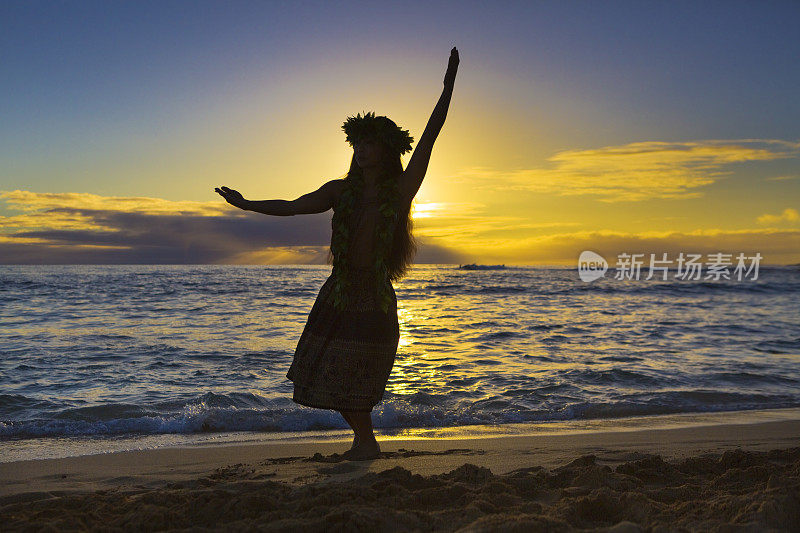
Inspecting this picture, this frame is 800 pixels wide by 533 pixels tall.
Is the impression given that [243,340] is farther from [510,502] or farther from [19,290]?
[19,290]

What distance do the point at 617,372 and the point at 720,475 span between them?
565cm

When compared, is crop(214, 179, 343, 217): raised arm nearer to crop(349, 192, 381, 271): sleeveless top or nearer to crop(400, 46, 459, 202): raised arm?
crop(349, 192, 381, 271): sleeveless top

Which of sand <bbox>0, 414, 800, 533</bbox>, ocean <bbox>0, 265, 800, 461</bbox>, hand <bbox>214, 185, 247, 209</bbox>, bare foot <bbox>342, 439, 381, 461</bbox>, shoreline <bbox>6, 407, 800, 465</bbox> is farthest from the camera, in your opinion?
ocean <bbox>0, 265, 800, 461</bbox>

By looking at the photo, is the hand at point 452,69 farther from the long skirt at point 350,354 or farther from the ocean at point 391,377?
the ocean at point 391,377

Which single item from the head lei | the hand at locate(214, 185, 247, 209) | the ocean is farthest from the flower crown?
the ocean

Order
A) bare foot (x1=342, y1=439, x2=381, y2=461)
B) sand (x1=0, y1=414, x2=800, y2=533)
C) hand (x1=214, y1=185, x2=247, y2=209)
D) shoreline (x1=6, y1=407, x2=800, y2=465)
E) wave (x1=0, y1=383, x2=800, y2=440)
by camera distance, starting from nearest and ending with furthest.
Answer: sand (x1=0, y1=414, x2=800, y2=533), hand (x1=214, y1=185, x2=247, y2=209), bare foot (x1=342, y1=439, x2=381, y2=461), shoreline (x1=6, y1=407, x2=800, y2=465), wave (x1=0, y1=383, x2=800, y2=440)

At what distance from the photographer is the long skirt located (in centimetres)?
426

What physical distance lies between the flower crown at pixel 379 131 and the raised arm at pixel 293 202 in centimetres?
35

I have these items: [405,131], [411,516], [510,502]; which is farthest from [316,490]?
[405,131]

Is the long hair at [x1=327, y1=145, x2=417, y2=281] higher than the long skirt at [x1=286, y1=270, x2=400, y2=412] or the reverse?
higher

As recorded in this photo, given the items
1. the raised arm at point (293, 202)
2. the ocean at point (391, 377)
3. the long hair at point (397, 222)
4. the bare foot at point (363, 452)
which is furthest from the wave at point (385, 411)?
the raised arm at point (293, 202)

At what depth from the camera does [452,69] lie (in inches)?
166

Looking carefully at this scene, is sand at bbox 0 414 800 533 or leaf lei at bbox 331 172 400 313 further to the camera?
leaf lei at bbox 331 172 400 313

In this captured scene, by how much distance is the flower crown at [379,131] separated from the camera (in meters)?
4.24
